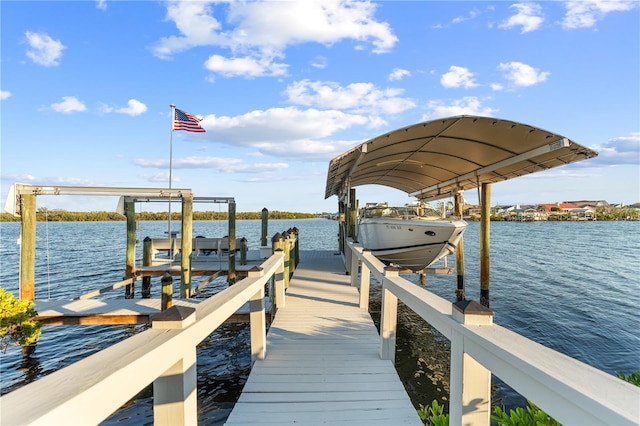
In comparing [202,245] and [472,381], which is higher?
[472,381]

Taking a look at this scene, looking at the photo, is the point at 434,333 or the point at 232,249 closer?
the point at 434,333

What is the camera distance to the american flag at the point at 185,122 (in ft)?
44.0

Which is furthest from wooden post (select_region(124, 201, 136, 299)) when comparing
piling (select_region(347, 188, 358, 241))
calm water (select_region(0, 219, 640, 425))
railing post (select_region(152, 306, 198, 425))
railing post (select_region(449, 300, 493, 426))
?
railing post (select_region(449, 300, 493, 426))

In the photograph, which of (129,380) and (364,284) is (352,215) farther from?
(129,380)

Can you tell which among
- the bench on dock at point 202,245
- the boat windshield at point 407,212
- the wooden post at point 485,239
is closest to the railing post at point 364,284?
the boat windshield at point 407,212

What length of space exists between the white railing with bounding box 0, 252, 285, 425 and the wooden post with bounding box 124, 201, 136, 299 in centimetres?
1054

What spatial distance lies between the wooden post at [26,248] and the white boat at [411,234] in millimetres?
9750

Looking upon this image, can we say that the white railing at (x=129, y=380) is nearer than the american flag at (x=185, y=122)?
Yes

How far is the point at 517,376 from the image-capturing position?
165cm

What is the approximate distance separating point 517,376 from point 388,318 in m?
2.89

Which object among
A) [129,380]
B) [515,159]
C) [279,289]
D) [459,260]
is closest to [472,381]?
[129,380]

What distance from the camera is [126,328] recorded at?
1022 cm

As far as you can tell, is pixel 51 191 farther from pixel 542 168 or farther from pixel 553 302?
pixel 553 302

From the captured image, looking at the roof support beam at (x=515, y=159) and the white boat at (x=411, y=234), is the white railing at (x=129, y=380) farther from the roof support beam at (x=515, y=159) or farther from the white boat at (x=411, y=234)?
the white boat at (x=411, y=234)
